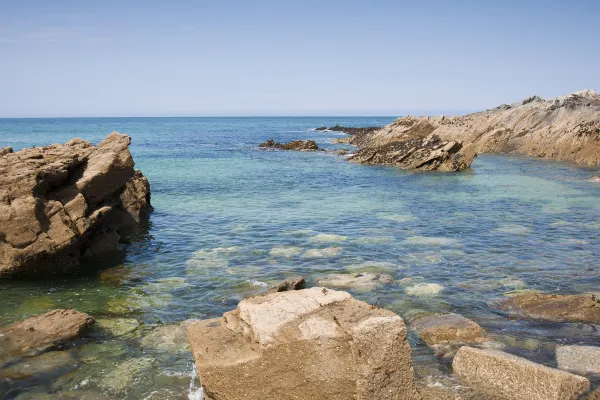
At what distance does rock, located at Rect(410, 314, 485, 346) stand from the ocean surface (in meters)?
0.35

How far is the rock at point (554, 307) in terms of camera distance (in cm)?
1365

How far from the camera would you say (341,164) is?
57219mm

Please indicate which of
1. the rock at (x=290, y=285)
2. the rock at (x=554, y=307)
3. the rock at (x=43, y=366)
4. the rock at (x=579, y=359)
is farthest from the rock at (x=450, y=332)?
the rock at (x=43, y=366)

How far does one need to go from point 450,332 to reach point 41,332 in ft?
32.1

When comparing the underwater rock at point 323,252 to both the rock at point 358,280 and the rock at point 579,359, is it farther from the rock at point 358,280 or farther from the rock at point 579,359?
the rock at point 579,359

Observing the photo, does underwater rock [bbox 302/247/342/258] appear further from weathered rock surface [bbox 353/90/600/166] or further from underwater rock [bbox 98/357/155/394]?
weathered rock surface [bbox 353/90/600/166]

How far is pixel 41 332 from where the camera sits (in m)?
12.2

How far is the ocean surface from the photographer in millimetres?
11414

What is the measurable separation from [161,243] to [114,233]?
2196 millimetres

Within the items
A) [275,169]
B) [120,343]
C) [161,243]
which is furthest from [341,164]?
[120,343]

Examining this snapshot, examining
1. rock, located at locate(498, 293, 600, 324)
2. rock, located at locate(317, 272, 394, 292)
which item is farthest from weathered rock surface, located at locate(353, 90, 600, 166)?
rock, located at locate(498, 293, 600, 324)

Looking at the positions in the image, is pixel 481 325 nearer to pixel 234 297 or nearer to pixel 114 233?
pixel 234 297

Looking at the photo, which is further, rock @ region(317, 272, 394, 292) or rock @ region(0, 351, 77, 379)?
rock @ region(317, 272, 394, 292)

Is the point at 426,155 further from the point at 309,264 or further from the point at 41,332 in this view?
the point at 41,332
